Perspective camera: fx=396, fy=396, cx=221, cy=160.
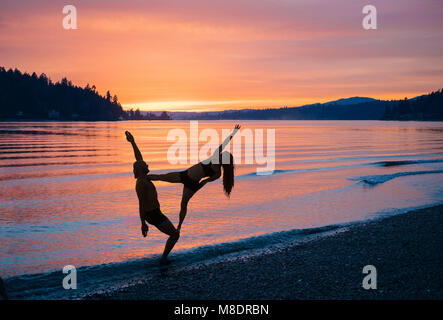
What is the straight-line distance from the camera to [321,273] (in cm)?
780

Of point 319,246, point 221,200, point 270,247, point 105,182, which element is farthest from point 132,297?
point 105,182

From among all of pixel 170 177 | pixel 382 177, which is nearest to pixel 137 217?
pixel 170 177

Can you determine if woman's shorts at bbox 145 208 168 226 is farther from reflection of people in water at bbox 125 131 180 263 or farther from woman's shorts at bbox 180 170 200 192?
woman's shorts at bbox 180 170 200 192

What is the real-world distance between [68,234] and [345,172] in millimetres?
20002

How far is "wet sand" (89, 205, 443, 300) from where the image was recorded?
268 inches

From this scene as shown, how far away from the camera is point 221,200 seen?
17219 millimetres

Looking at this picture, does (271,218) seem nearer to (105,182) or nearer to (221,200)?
(221,200)

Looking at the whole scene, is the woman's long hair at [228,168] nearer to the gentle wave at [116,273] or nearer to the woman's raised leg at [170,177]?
the woman's raised leg at [170,177]

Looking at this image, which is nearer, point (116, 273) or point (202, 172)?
point (202, 172)

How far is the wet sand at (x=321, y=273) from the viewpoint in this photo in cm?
682

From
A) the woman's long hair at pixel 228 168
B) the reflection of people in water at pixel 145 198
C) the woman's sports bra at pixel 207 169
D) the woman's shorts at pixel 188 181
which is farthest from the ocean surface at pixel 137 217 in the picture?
the woman's sports bra at pixel 207 169

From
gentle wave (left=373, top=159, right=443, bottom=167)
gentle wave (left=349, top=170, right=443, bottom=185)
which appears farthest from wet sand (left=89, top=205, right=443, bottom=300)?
gentle wave (left=373, top=159, right=443, bottom=167)

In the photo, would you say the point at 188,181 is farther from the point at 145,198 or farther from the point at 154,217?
the point at 154,217
